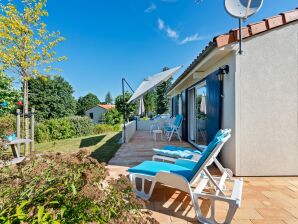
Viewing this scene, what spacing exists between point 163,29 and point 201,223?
15.7 m

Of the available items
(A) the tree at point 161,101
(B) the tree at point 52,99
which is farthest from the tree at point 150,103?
(B) the tree at point 52,99

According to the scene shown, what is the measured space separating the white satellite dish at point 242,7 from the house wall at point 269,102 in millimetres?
695

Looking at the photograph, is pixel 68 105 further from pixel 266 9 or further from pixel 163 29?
pixel 266 9

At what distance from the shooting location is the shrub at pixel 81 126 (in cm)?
1806

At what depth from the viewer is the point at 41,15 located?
884 centimetres

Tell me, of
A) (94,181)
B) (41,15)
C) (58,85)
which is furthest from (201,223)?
(58,85)

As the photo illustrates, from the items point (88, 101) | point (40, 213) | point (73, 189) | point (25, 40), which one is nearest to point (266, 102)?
point (73, 189)

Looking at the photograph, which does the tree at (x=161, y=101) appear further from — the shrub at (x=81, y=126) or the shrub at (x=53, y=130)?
the shrub at (x=53, y=130)

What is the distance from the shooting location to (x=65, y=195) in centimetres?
164

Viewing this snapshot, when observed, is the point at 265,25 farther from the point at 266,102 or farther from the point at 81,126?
the point at 81,126

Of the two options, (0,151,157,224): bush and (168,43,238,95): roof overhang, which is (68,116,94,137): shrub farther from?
(0,151,157,224): bush

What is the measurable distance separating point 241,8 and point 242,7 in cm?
4

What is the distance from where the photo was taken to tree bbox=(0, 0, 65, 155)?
27.4 feet

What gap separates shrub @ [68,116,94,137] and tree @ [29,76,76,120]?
24284 mm
